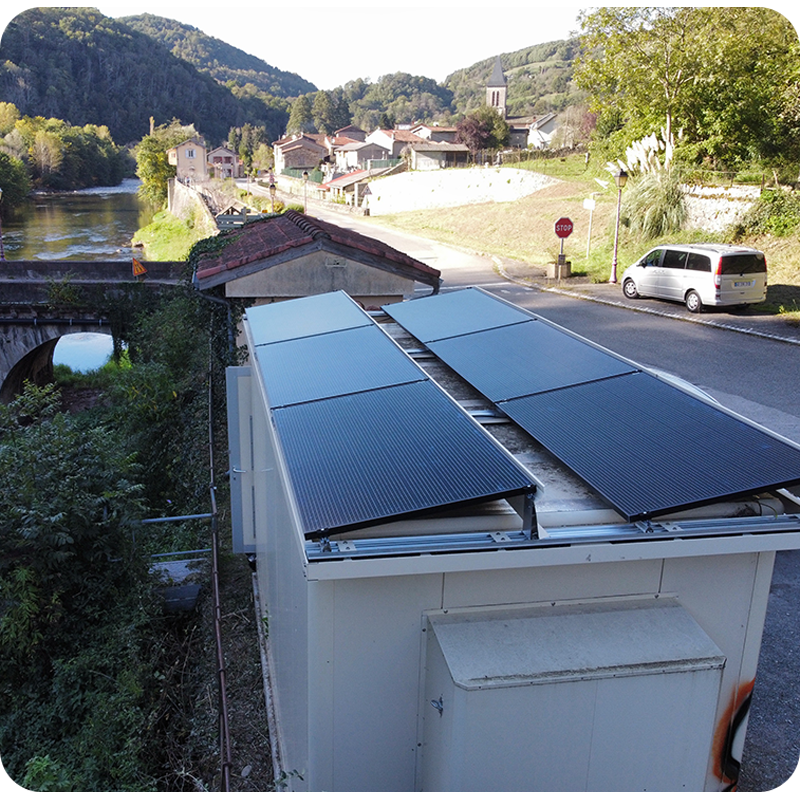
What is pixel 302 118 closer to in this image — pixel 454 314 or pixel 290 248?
pixel 290 248

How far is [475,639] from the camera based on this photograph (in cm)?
331

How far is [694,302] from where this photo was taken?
1984cm

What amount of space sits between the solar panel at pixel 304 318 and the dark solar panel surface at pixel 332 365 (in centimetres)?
24

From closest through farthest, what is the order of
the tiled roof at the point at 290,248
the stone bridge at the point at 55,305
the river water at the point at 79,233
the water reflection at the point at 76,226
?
1. the tiled roof at the point at 290,248
2. the stone bridge at the point at 55,305
3. the river water at the point at 79,233
4. the water reflection at the point at 76,226

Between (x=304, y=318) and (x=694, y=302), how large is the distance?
621 inches

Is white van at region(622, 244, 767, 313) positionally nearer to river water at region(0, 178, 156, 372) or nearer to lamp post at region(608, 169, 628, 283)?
lamp post at region(608, 169, 628, 283)

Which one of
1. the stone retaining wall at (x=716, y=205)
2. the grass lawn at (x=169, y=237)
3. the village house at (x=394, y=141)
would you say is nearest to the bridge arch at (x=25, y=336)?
the grass lawn at (x=169, y=237)

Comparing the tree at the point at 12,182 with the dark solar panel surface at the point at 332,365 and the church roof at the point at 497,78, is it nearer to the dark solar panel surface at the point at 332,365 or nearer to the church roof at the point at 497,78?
the dark solar panel surface at the point at 332,365

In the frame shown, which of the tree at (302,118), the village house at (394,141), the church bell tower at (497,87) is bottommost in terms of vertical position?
the village house at (394,141)

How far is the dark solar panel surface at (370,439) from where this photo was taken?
10.6 ft

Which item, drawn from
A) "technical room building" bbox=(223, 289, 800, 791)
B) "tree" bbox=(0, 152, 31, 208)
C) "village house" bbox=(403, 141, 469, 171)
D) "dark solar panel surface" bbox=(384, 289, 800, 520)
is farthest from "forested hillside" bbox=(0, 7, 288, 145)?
"technical room building" bbox=(223, 289, 800, 791)

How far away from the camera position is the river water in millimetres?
41625

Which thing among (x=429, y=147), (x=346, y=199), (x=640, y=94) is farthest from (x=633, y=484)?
(x=429, y=147)

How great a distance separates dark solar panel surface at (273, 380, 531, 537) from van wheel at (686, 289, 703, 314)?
1730 centimetres
